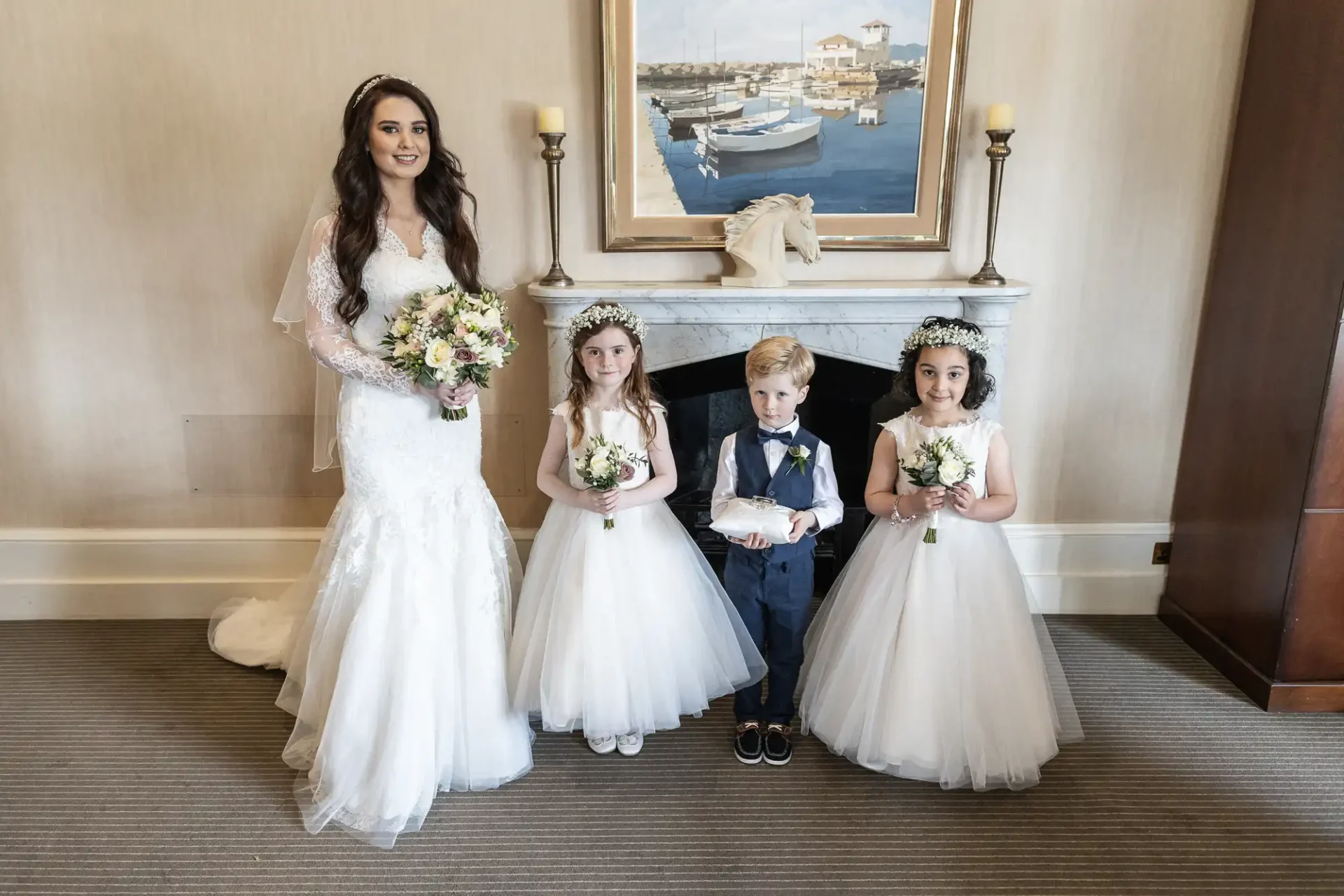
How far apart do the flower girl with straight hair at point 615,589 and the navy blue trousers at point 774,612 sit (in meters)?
0.08

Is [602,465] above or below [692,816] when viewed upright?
above

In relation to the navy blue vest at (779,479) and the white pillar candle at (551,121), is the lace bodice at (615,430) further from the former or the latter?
the white pillar candle at (551,121)

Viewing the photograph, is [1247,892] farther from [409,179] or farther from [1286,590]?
[409,179]

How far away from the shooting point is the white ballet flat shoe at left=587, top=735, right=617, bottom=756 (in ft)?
9.09

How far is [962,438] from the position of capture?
261 cm

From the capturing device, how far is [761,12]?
324cm

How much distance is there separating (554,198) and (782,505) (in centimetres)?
151

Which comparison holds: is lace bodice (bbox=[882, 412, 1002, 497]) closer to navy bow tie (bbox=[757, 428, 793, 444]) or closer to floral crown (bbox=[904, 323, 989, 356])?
floral crown (bbox=[904, 323, 989, 356])

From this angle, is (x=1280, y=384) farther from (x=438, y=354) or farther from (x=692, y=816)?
(x=438, y=354)

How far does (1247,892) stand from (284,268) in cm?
369

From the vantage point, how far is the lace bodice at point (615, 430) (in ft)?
8.71

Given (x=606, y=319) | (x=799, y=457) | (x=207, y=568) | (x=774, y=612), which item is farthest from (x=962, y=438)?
(x=207, y=568)

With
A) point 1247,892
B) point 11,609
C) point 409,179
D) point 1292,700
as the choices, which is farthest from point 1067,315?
point 11,609

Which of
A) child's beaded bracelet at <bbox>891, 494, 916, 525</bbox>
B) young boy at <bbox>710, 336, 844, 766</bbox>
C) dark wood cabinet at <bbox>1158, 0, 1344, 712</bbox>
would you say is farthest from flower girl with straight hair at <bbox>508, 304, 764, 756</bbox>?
dark wood cabinet at <bbox>1158, 0, 1344, 712</bbox>
